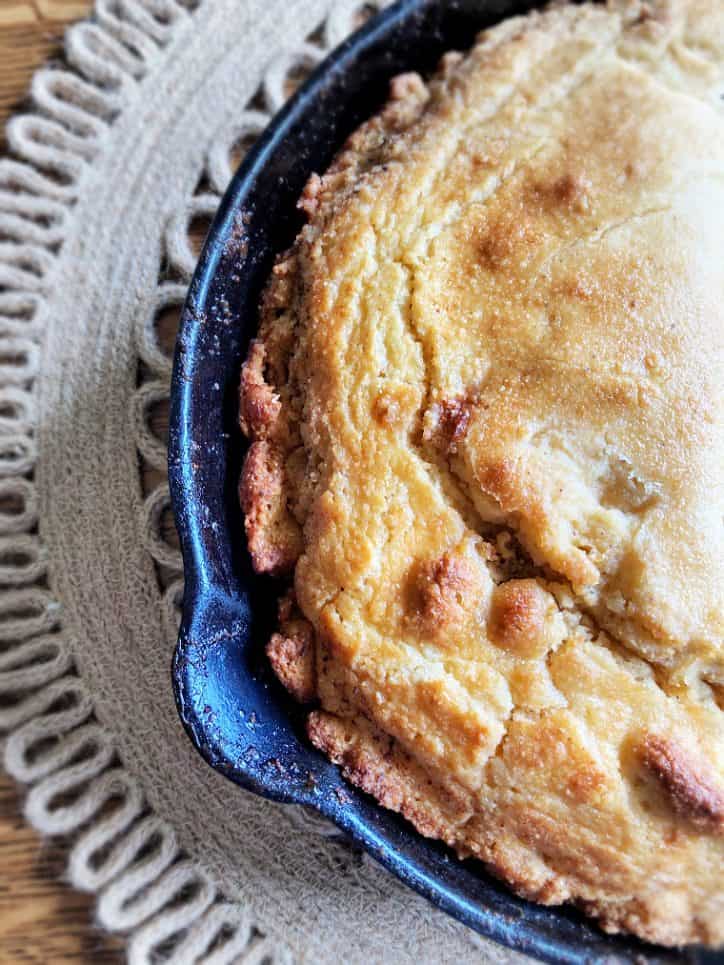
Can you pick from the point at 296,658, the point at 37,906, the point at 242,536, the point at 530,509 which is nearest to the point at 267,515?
the point at 242,536

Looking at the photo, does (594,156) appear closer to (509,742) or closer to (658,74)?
(658,74)

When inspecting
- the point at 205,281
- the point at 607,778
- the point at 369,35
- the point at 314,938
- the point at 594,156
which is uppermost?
the point at 369,35

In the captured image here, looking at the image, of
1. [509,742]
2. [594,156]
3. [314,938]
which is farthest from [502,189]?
[314,938]

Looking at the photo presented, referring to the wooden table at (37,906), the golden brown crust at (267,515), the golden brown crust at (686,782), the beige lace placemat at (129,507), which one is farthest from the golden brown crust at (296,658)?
the wooden table at (37,906)

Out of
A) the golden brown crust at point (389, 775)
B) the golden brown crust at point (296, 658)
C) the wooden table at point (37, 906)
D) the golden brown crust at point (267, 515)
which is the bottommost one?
the wooden table at point (37, 906)

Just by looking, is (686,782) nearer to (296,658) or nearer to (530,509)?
(530,509)

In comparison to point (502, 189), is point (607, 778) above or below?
below

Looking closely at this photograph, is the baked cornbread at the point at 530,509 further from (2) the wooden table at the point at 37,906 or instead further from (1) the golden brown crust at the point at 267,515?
(2) the wooden table at the point at 37,906
